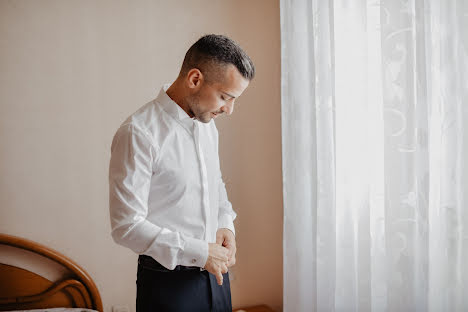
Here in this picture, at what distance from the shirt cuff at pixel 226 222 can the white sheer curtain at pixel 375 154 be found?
461mm

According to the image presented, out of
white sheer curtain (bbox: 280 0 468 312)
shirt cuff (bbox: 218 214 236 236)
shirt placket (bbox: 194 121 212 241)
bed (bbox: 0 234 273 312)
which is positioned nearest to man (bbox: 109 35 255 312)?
shirt placket (bbox: 194 121 212 241)

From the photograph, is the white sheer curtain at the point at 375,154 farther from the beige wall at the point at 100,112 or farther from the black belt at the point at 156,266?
the black belt at the point at 156,266

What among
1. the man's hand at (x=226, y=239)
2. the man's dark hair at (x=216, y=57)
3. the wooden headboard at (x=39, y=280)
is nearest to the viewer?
the man's dark hair at (x=216, y=57)

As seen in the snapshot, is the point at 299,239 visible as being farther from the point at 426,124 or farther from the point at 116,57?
the point at 116,57

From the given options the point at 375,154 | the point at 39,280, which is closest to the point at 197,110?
the point at 375,154

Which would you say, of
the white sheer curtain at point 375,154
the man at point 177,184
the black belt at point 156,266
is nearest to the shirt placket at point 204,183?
the man at point 177,184

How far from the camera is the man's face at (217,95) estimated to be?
1.23 metres

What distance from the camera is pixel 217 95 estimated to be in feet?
4.11

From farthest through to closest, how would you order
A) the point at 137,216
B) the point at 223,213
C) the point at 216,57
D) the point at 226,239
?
the point at 223,213
the point at 226,239
the point at 216,57
the point at 137,216

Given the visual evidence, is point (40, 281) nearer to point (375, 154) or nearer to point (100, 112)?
point (100, 112)

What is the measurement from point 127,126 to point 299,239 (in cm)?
108

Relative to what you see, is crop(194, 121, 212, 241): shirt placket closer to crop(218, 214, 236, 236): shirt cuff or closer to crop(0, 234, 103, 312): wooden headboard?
crop(218, 214, 236, 236): shirt cuff

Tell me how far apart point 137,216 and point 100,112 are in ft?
3.89

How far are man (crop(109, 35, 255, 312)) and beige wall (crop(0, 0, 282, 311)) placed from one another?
3.03 ft
